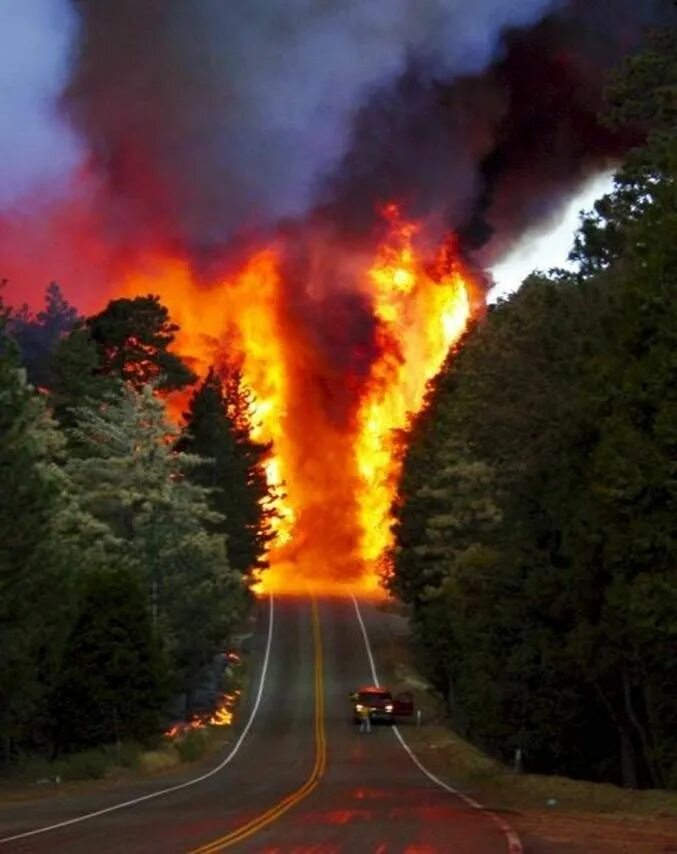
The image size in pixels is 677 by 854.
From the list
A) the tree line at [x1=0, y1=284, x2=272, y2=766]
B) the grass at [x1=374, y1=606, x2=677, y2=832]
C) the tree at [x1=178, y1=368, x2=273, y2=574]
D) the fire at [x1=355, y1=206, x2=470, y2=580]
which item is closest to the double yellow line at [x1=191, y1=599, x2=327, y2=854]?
the grass at [x1=374, y1=606, x2=677, y2=832]

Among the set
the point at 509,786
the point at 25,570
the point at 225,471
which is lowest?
the point at 509,786

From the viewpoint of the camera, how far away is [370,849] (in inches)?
757

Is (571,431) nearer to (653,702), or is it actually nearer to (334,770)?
(653,702)

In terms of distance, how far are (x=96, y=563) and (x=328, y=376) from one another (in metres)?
88.3

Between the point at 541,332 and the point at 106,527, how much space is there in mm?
28270

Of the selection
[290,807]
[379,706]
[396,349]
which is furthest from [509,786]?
[396,349]

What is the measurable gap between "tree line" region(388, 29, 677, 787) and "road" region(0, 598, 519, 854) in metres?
5.23

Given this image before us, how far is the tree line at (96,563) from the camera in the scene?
141ft

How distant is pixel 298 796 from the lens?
33.0 m

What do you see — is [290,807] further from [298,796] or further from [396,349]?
[396,349]

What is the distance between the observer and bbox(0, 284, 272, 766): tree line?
43.1 meters

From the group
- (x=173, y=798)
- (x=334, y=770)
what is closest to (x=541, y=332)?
(x=173, y=798)

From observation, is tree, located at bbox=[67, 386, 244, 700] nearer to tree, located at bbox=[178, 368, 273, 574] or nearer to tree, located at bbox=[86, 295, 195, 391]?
tree, located at bbox=[178, 368, 273, 574]

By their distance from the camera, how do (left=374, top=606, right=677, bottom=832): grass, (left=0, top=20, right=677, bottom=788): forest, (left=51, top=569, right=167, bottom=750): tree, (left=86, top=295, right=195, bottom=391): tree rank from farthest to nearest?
(left=86, top=295, right=195, bottom=391): tree
(left=51, top=569, right=167, bottom=750): tree
(left=0, top=20, right=677, bottom=788): forest
(left=374, top=606, right=677, bottom=832): grass
